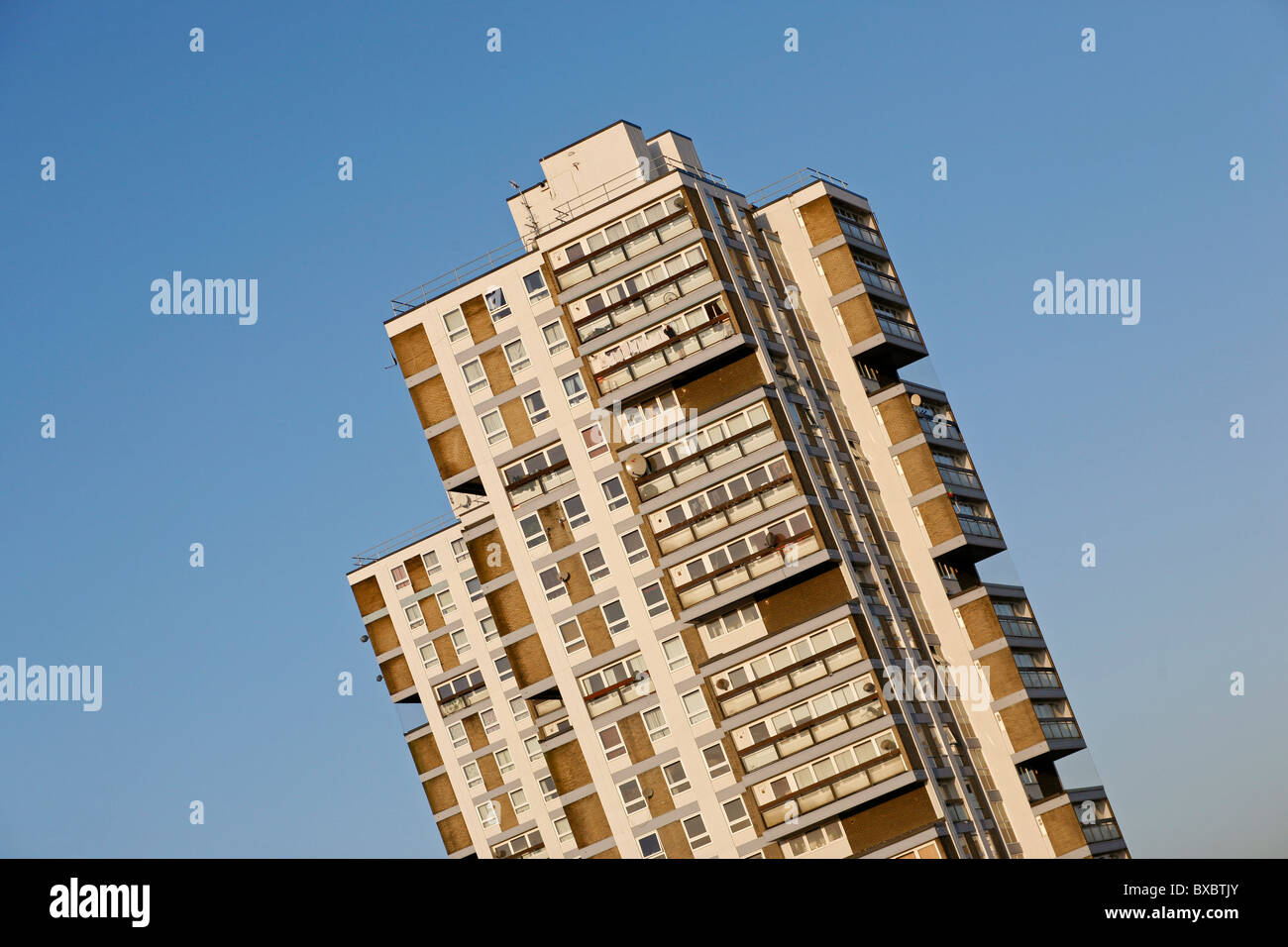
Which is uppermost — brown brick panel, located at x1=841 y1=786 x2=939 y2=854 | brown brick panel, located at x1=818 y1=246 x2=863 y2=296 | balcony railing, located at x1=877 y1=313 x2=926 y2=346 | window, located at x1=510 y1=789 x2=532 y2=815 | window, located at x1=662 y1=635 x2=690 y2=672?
brown brick panel, located at x1=818 y1=246 x2=863 y2=296

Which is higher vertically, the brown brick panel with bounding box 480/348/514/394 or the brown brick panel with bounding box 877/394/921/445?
the brown brick panel with bounding box 480/348/514/394

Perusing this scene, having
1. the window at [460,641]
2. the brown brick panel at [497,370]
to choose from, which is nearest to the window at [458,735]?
the window at [460,641]

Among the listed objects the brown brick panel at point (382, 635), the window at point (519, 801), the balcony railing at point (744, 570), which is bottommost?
the window at point (519, 801)

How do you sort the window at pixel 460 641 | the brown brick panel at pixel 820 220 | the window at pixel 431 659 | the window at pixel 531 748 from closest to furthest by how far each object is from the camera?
the brown brick panel at pixel 820 220
the window at pixel 531 748
the window at pixel 460 641
the window at pixel 431 659

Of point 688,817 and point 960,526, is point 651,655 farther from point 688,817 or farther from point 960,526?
point 960,526

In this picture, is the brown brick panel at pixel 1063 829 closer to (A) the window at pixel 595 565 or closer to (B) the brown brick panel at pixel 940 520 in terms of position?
(B) the brown brick panel at pixel 940 520

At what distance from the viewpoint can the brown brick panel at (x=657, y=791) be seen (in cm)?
6650

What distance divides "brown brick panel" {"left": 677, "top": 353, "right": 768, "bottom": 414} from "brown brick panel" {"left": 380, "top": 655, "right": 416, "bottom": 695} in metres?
39.7

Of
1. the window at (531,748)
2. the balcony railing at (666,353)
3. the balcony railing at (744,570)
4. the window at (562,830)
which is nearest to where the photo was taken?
the balcony railing at (744,570)

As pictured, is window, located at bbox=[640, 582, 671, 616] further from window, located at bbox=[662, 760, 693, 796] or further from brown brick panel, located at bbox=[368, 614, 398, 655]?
brown brick panel, located at bbox=[368, 614, 398, 655]

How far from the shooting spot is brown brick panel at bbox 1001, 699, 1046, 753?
7275 centimetres

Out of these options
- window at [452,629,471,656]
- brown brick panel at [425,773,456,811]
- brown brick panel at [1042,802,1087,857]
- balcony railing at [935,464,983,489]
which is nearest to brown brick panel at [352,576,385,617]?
window at [452,629,471,656]

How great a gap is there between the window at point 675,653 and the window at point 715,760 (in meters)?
3.83
